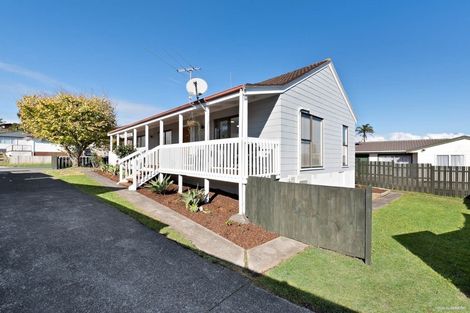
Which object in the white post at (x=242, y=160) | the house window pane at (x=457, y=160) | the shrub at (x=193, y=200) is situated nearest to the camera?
the white post at (x=242, y=160)

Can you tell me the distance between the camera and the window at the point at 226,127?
992 cm

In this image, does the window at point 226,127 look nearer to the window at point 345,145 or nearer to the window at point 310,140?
the window at point 310,140

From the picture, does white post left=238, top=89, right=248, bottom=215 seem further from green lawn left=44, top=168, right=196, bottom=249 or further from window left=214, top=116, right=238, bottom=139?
window left=214, top=116, right=238, bottom=139

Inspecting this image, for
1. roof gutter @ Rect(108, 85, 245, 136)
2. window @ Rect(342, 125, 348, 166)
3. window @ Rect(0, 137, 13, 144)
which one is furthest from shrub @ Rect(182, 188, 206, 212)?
window @ Rect(0, 137, 13, 144)

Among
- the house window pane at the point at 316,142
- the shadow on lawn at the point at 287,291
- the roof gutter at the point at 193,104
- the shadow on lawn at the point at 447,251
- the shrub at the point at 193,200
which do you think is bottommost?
the shadow on lawn at the point at 447,251

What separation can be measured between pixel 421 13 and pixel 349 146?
260 inches

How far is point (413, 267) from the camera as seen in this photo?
4.12m

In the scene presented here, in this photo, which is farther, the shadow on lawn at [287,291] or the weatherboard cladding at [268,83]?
the weatherboard cladding at [268,83]

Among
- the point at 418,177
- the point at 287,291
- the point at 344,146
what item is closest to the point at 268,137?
the point at 287,291

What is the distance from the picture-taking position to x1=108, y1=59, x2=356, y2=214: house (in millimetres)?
7000

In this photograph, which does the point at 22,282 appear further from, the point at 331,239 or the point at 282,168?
the point at 282,168

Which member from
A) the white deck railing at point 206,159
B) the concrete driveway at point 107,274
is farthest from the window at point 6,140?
the concrete driveway at point 107,274

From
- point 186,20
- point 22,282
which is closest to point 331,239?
point 22,282

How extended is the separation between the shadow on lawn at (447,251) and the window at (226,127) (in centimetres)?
662
